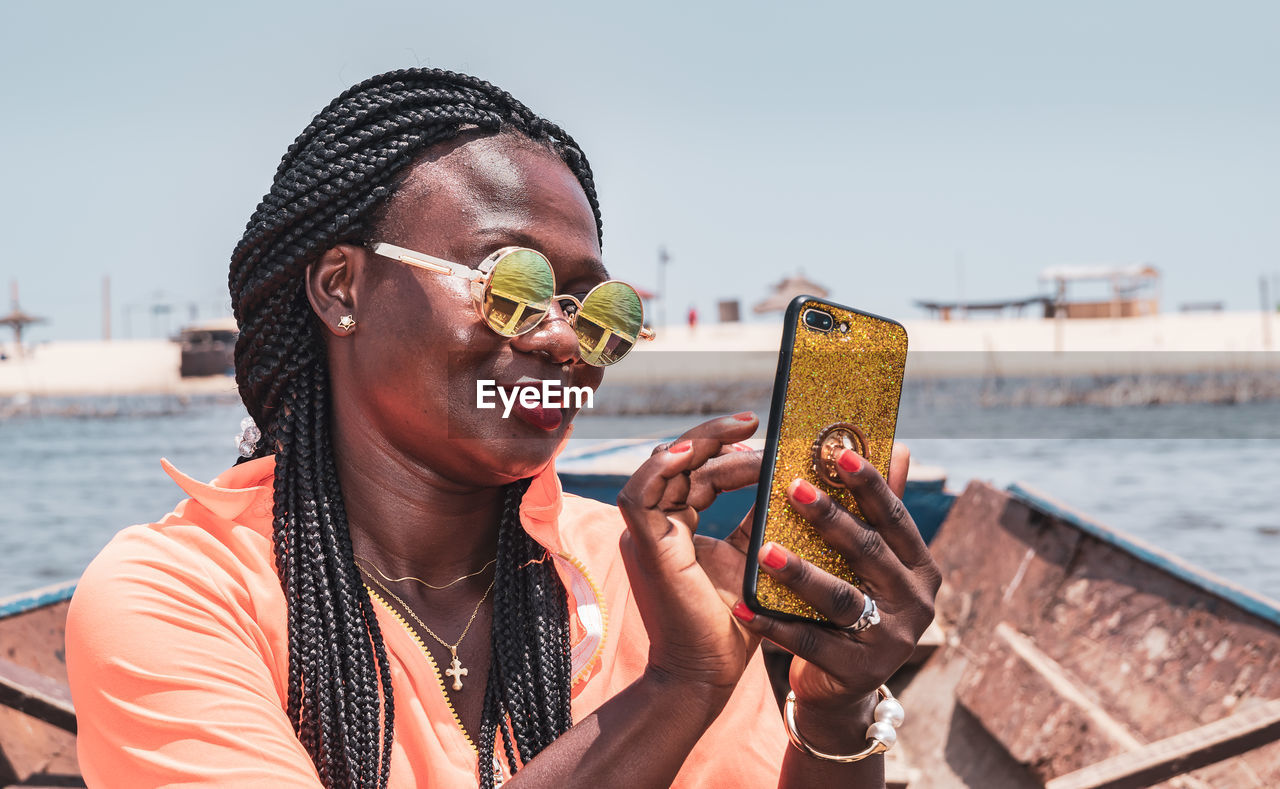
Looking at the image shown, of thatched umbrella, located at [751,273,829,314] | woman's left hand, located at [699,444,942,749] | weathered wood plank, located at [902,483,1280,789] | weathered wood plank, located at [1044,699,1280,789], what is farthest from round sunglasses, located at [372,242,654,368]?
thatched umbrella, located at [751,273,829,314]

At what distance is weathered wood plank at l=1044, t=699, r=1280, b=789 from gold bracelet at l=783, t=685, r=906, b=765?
2196 millimetres

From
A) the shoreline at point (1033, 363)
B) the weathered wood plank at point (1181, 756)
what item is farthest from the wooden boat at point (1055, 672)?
the shoreline at point (1033, 363)

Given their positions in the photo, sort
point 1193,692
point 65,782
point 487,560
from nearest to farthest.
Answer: point 487,560
point 65,782
point 1193,692

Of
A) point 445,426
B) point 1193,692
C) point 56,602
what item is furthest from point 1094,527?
point 56,602

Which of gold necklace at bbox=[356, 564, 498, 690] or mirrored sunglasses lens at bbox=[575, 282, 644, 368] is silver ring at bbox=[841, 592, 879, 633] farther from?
gold necklace at bbox=[356, 564, 498, 690]

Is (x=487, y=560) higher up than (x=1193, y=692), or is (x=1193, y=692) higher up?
(x=487, y=560)

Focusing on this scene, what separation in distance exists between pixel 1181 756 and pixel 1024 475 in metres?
20.3

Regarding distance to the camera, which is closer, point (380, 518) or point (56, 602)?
point (380, 518)

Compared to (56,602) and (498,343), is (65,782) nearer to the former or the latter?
(56,602)

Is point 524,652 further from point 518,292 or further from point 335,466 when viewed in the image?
point 518,292

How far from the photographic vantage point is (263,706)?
1556 millimetres

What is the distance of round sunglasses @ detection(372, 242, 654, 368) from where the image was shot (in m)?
1.65

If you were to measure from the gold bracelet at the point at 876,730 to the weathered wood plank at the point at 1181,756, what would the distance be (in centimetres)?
220

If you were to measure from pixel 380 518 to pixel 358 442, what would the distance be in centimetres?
15
